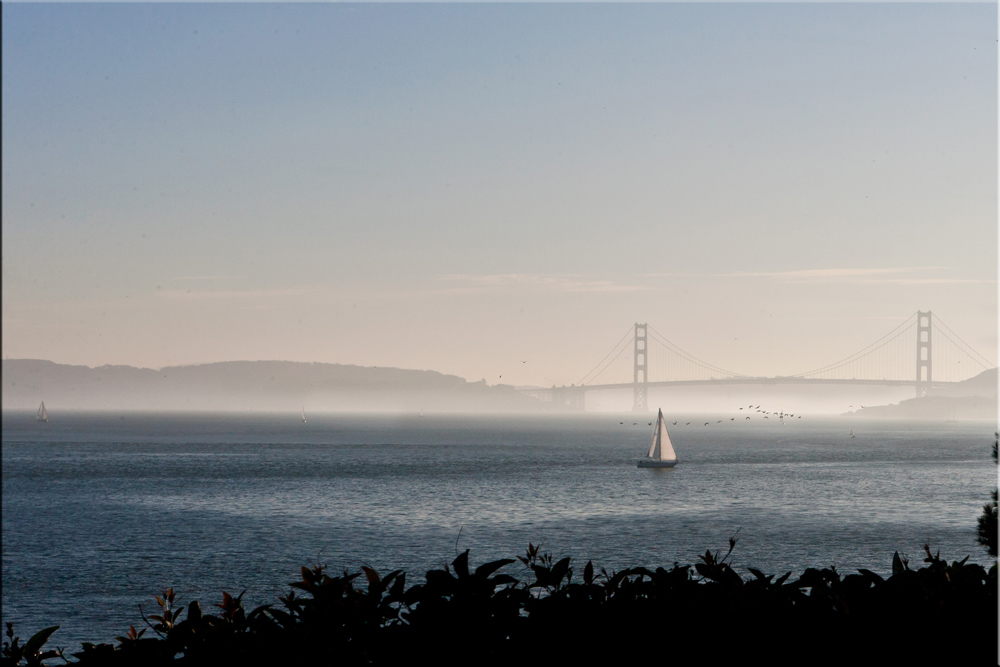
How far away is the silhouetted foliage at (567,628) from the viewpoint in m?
3.37

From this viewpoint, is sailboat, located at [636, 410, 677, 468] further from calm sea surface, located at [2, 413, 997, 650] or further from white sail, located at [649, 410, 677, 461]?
calm sea surface, located at [2, 413, 997, 650]

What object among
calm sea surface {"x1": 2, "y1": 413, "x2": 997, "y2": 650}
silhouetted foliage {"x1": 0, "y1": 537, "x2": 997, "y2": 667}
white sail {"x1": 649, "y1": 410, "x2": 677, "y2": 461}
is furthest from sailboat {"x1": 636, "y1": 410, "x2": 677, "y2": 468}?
silhouetted foliage {"x1": 0, "y1": 537, "x2": 997, "y2": 667}

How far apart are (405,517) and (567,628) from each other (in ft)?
202

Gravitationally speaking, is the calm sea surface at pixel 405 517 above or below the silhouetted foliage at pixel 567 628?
below

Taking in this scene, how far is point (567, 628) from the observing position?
351 cm

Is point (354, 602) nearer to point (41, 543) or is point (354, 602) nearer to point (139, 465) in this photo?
point (41, 543)

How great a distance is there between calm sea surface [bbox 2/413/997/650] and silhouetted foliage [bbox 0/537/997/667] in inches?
598

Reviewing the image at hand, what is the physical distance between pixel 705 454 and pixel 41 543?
336 ft

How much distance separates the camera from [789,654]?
11.5ft

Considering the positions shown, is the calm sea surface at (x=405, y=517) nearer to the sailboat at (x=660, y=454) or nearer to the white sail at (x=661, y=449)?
the sailboat at (x=660, y=454)

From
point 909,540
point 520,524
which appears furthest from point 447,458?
point 909,540

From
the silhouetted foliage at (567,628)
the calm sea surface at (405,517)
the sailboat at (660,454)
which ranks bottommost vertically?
the calm sea surface at (405,517)

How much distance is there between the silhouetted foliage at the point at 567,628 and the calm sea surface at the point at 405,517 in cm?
1519

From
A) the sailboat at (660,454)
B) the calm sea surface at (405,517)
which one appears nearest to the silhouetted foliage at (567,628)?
the calm sea surface at (405,517)
